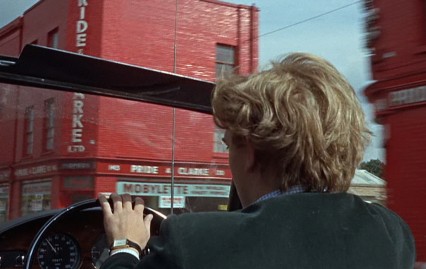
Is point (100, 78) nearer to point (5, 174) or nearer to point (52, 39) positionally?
point (5, 174)

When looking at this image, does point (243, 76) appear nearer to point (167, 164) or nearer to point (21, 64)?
point (21, 64)

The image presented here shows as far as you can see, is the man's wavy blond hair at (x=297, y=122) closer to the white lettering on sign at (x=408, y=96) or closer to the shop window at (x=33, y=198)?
the shop window at (x=33, y=198)

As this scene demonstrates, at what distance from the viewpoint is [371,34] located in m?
4.03

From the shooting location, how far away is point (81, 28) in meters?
8.74

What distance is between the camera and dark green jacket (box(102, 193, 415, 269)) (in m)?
1.23

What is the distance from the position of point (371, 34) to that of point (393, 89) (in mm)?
451

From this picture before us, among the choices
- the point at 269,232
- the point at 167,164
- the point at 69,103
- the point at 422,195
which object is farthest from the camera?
the point at 422,195

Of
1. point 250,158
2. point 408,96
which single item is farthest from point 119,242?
point 408,96

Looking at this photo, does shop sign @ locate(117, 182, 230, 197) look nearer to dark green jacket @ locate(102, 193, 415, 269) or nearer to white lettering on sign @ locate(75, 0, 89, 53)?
dark green jacket @ locate(102, 193, 415, 269)

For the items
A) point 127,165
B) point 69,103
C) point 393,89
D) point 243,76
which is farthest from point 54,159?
point 243,76

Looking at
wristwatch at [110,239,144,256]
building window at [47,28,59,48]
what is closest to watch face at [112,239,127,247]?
wristwatch at [110,239,144,256]

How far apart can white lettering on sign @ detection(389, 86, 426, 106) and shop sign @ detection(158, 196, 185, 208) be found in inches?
64.7

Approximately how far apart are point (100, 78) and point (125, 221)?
2.42 feet

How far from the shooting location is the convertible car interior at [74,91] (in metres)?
1.98
